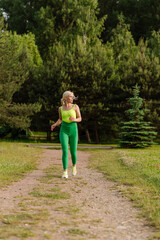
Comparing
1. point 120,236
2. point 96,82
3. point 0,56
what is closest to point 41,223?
point 120,236

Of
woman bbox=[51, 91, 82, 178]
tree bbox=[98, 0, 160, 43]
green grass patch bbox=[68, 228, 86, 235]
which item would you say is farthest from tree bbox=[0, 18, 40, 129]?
tree bbox=[98, 0, 160, 43]

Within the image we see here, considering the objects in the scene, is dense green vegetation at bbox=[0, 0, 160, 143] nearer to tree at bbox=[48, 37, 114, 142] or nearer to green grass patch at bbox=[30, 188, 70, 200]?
tree at bbox=[48, 37, 114, 142]

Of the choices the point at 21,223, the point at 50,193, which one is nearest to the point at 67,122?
the point at 50,193

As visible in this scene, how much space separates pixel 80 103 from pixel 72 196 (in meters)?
23.6

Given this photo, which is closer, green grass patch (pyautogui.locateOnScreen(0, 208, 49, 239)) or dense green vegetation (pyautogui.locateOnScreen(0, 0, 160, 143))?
green grass patch (pyautogui.locateOnScreen(0, 208, 49, 239))

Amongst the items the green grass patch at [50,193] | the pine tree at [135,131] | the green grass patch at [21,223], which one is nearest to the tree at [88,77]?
the pine tree at [135,131]

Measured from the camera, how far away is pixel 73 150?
8641mm

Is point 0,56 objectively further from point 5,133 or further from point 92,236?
point 92,236

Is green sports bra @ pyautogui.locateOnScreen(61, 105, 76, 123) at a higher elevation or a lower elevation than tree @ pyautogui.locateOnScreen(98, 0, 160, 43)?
lower

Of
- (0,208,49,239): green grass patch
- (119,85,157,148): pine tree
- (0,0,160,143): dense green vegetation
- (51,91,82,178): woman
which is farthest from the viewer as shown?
(0,0,160,143): dense green vegetation

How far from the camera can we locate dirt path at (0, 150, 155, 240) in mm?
4004

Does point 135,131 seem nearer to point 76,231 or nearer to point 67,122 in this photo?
point 67,122

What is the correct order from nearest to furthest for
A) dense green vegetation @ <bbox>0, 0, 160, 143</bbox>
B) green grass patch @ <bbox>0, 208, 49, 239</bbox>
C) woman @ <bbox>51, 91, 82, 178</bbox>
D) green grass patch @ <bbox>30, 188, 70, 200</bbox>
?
green grass patch @ <bbox>0, 208, 49, 239</bbox> → green grass patch @ <bbox>30, 188, 70, 200</bbox> → woman @ <bbox>51, 91, 82, 178</bbox> → dense green vegetation @ <bbox>0, 0, 160, 143</bbox>

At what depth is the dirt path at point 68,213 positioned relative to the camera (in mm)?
4004
